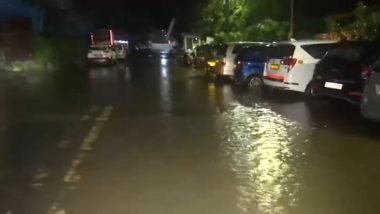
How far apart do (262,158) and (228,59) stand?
15.1 metres

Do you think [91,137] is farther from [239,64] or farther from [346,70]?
[239,64]

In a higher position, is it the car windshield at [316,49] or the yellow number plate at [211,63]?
the car windshield at [316,49]

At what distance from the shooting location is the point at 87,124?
1327cm

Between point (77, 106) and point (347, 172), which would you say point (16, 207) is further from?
point (77, 106)

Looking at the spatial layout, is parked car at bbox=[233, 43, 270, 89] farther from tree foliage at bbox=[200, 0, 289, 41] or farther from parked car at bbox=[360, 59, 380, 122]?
tree foliage at bbox=[200, 0, 289, 41]

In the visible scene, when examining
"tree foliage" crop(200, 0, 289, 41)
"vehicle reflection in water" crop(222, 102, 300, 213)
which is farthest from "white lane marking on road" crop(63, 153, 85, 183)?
"tree foliage" crop(200, 0, 289, 41)

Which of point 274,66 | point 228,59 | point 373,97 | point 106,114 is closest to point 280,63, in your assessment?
point 274,66

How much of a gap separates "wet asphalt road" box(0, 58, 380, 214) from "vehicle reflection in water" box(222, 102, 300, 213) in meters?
0.02

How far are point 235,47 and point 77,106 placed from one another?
9.30 metres

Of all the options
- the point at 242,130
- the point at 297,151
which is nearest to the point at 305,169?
the point at 297,151

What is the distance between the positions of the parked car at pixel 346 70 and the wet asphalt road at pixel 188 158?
0.54 metres

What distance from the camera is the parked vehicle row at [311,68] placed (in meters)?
13.5

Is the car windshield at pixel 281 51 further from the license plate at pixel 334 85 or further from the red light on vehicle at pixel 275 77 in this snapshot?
the license plate at pixel 334 85

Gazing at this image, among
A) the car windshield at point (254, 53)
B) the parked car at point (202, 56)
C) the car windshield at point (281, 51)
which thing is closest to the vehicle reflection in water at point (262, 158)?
the car windshield at point (281, 51)
